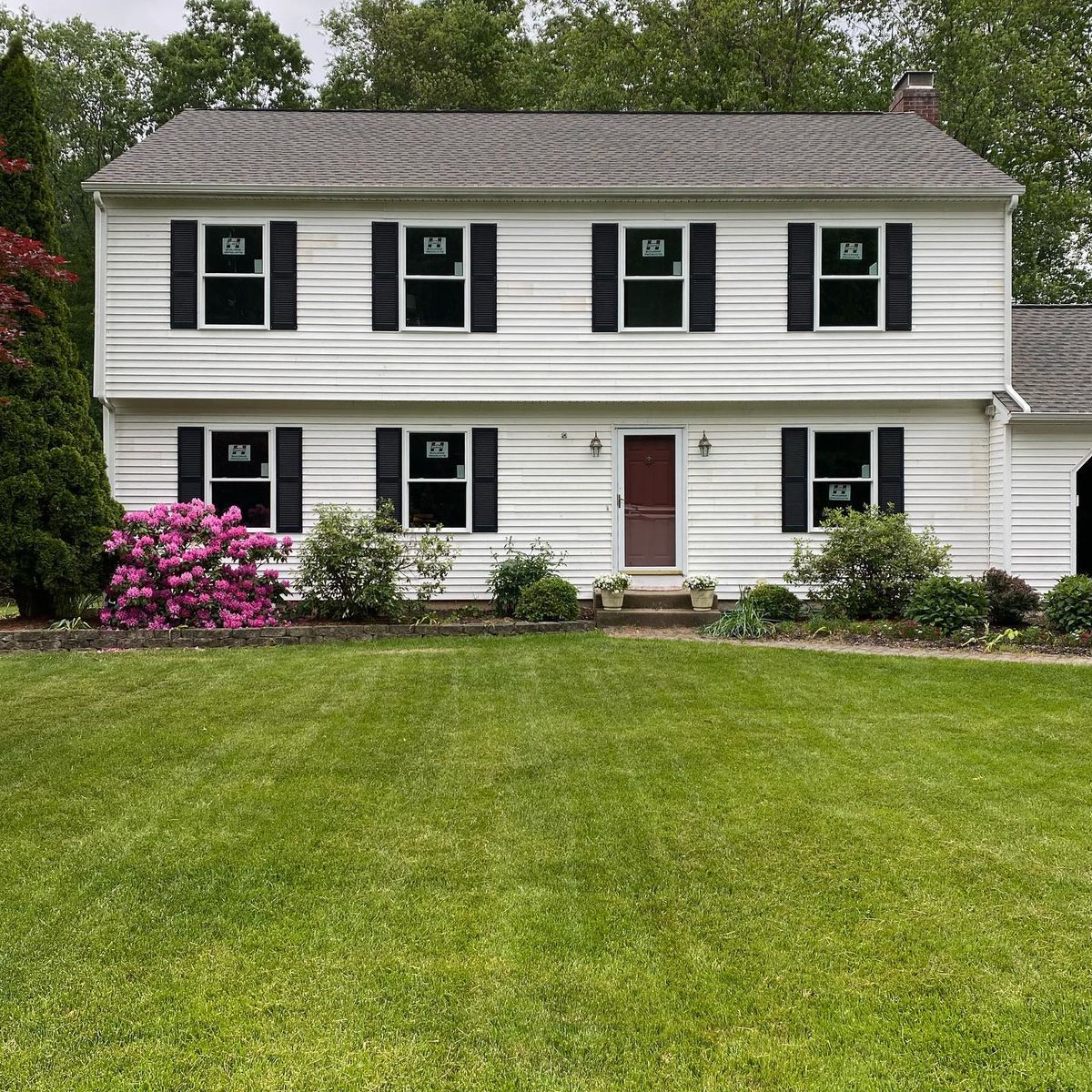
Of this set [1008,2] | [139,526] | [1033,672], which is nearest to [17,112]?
[139,526]

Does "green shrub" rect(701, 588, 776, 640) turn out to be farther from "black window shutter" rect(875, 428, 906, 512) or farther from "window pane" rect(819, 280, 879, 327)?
"window pane" rect(819, 280, 879, 327)

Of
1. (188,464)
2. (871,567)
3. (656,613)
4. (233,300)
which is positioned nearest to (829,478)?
(871,567)

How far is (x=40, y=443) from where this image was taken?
1076 centimetres

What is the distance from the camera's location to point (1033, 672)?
8.36m

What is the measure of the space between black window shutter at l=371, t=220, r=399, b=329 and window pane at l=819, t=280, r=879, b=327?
Answer: 6.10 meters

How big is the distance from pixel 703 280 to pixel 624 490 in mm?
3197

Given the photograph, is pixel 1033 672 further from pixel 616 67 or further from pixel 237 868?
pixel 616 67

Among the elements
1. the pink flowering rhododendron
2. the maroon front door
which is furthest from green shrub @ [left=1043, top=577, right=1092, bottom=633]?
the pink flowering rhododendron

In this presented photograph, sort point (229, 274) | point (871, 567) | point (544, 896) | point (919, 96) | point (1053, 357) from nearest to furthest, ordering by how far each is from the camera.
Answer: point (544, 896) < point (871, 567) < point (229, 274) < point (1053, 357) < point (919, 96)

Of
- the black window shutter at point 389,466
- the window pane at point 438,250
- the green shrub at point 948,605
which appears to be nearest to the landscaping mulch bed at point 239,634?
the black window shutter at point 389,466

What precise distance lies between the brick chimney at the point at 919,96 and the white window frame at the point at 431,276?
8.98 meters

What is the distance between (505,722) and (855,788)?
2.52 m

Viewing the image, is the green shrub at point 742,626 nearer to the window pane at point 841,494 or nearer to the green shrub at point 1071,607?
the window pane at point 841,494

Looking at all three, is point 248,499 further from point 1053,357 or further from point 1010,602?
point 1053,357
